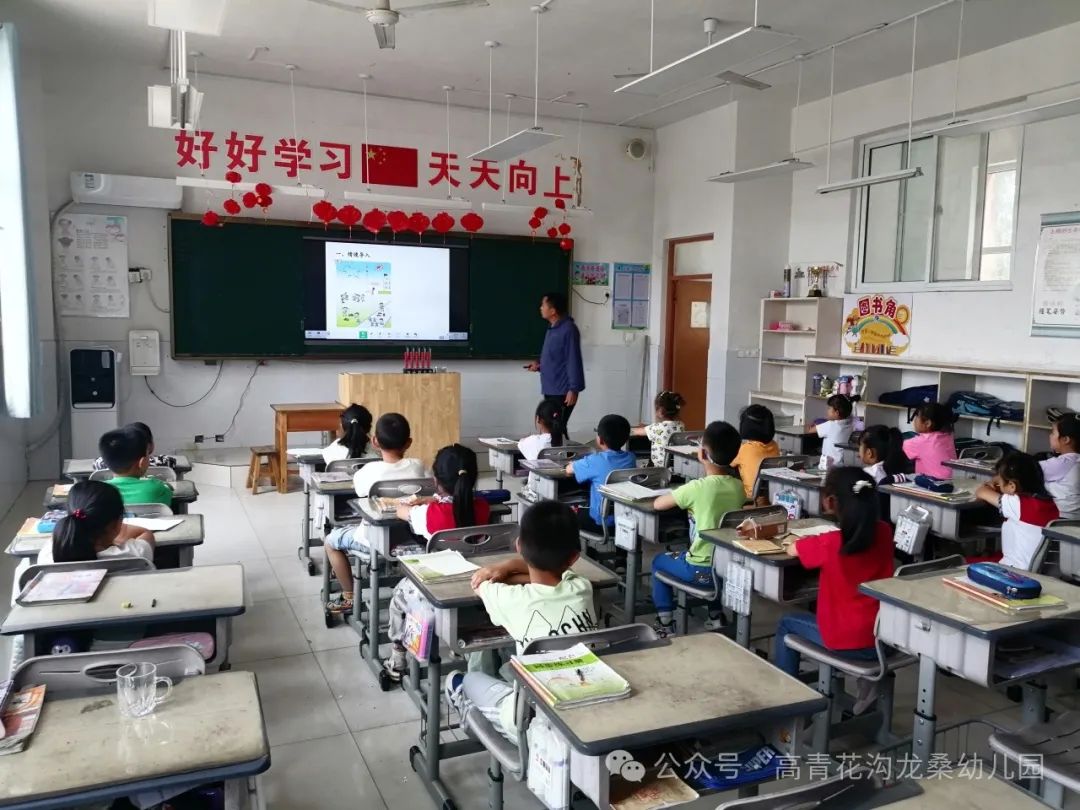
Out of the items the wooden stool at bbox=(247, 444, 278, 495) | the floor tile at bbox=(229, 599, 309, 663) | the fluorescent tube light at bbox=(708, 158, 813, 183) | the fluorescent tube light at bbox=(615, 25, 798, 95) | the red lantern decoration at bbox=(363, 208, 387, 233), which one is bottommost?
the floor tile at bbox=(229, 599, 309, 663)

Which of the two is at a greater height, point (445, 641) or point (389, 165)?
point (389, 165)

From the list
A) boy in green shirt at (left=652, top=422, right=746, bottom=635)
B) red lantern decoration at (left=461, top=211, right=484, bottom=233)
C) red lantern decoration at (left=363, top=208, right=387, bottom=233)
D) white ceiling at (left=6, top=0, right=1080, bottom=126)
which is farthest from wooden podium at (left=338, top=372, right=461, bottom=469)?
boy in green shirt at (left=652, top=422, right=746, bottom=635)

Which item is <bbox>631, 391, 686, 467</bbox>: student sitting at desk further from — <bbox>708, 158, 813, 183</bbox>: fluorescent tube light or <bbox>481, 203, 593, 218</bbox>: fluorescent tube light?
<bbox>481, 203, 593, 218</bbox>: fluorescent tube light

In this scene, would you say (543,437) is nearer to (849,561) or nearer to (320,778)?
(849,561)

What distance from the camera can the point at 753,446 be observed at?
14.6ft

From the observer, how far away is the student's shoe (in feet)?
8.54

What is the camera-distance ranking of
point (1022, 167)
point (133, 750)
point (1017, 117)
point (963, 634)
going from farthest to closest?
point (1022, 167) → point (1017, 117) → point (963, 634) → point (133, 750)

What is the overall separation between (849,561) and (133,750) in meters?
2.06

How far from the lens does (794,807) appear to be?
4.27 ft

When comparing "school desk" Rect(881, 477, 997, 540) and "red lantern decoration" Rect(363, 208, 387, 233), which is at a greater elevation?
"red lantern decoration" Rect(363, 208, 387, 233)

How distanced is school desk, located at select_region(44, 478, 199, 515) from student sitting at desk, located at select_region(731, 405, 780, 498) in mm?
2666

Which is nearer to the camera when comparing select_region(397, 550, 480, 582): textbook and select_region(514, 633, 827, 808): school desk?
select_region(514, 633, 827, 808): school desk

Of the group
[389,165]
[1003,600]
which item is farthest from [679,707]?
[389,165]

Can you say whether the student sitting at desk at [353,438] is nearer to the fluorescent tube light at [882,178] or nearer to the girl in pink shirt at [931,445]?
the girl in pink shirt at [931,445]
